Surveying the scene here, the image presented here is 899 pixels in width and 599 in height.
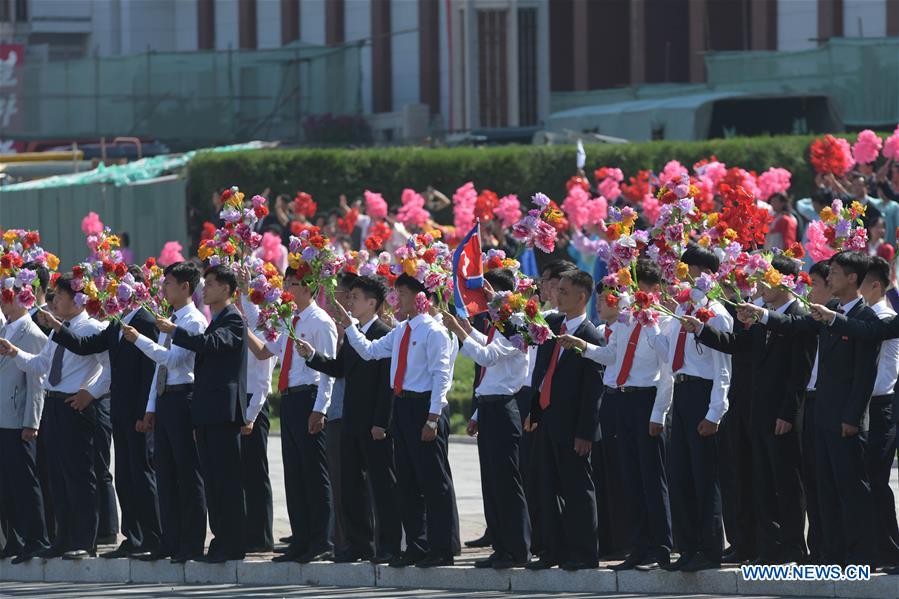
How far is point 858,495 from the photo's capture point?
36.8ft

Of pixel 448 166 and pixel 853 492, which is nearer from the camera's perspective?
pixel 853 492

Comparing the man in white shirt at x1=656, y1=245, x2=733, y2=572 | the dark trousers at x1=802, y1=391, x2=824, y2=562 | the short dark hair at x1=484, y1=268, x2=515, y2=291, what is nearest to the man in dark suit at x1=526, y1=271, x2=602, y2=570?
the short dark hair at x1=484, y1=268, x2=515, y2=291

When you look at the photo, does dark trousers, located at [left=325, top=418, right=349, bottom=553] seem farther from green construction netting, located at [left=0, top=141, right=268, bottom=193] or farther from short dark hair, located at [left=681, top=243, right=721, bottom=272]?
green construction netting, located at [left=0, top=141, right=268, bottom=193]

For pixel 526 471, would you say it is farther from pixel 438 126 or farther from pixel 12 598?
pixel 438 126

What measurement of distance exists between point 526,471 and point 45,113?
2912cm

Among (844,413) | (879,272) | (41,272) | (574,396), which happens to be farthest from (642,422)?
(41,272)

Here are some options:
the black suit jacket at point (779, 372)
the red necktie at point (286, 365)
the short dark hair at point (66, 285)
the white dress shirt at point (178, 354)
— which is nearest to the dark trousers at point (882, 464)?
the black suit jacket at point (779, 372)

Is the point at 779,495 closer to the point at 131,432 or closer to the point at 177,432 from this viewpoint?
the point at 177,432

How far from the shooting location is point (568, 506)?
39.5ft

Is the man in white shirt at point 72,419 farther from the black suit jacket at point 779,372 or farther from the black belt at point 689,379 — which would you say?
the black suit jacket at point 779,372

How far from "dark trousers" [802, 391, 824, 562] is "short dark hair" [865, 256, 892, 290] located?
2.53 feet

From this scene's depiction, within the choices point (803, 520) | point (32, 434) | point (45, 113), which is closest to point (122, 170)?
point (45, 113)

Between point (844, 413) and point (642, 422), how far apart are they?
4.36 feet

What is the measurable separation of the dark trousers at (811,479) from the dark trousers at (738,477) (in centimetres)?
35
